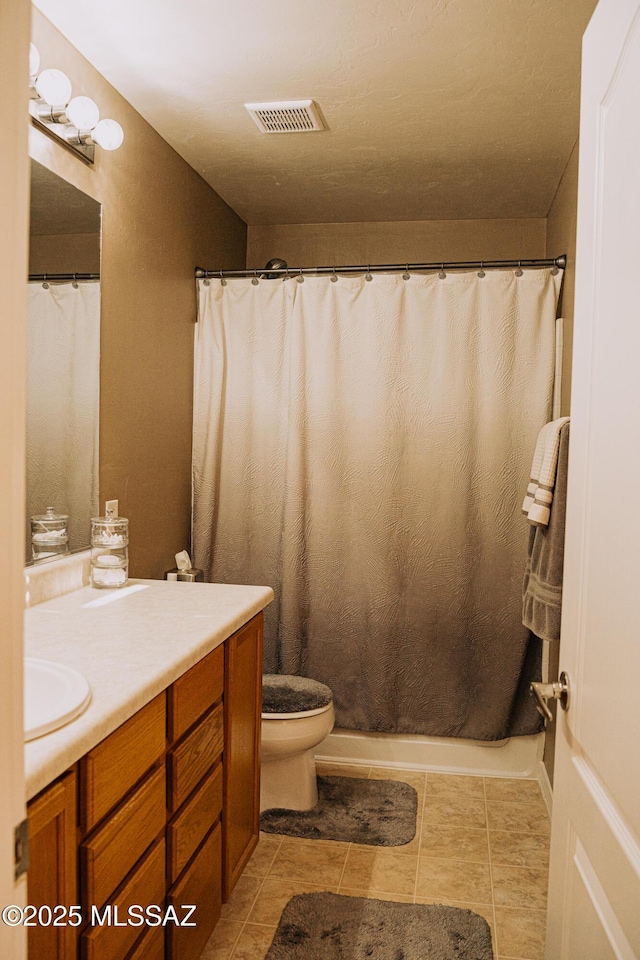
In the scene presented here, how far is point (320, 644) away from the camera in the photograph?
2941 millimetres

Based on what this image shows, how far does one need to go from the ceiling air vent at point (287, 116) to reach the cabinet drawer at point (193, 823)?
2030 millimetres

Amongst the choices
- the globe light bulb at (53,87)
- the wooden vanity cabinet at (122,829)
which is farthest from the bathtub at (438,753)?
the globe light bulb at (53,87)

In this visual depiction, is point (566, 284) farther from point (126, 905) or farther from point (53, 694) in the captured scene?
point (126, 905)

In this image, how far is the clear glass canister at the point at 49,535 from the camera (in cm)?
192

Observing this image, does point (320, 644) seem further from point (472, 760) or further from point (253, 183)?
point (253, 183)

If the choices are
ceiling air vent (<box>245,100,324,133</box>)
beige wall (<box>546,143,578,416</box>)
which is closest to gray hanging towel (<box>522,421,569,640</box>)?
beige wall (<box>546,143,578,416</box>)

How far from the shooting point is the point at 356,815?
8.34ft

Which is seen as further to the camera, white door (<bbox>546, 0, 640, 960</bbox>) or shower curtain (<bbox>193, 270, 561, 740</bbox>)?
shower curtain (<bbox>193, 270, 561, 740</bbox>)

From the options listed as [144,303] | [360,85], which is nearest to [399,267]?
[360,85]

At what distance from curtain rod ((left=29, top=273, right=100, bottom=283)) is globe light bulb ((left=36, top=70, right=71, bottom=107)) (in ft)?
1.40

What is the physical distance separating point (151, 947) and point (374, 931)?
30.3 inches

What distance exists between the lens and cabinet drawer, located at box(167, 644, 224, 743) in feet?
4.81

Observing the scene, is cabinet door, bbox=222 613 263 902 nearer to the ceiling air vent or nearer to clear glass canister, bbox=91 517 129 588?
clear glass canister, bbox=91 517 129 588

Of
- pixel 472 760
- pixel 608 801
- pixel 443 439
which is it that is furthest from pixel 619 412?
pixel 472 760
